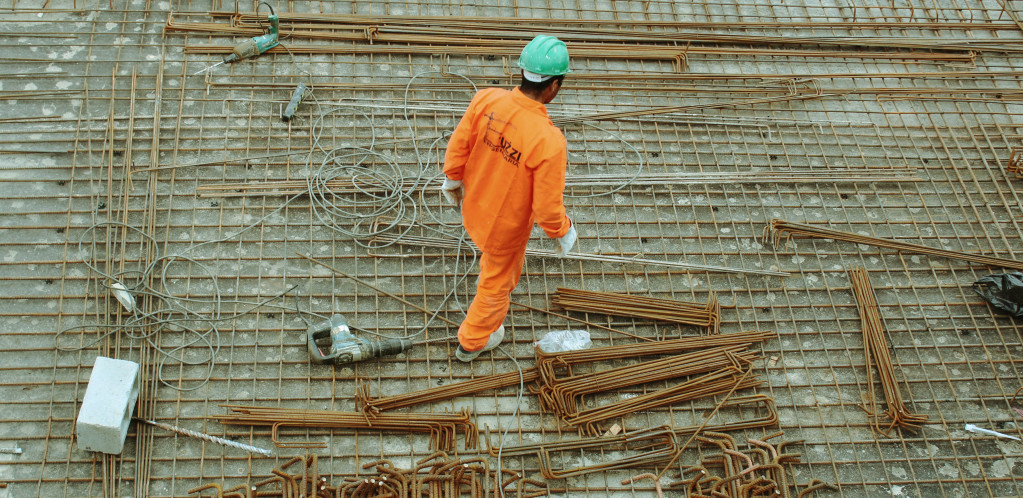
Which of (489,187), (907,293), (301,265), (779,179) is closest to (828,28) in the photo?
(779,179)

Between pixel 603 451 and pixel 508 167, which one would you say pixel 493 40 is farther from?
pixel 603 451

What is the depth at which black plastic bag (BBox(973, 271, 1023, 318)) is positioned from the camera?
5.29m

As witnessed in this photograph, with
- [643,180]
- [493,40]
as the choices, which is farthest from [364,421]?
[493,40]

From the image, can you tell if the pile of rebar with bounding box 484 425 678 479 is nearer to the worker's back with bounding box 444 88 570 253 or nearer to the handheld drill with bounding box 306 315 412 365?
the handheld drill with bounding box 306 315 412 365

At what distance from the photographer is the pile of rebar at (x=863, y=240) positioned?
18.4 feet

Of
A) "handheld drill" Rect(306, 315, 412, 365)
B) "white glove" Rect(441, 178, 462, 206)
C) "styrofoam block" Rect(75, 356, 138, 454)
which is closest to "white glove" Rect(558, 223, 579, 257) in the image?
"white glove" Rect(441, 178, 462, 206)

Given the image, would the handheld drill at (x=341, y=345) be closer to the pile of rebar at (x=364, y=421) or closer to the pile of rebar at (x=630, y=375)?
the pile of rebar at (x=364, y=421)

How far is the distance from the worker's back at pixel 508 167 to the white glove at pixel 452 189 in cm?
4

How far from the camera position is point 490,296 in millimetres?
4469

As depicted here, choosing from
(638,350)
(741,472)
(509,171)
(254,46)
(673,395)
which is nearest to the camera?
(509,171)

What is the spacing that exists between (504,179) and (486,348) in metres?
1.24

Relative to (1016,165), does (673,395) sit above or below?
below

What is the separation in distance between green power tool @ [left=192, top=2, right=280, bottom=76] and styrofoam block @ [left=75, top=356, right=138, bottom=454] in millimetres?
2610

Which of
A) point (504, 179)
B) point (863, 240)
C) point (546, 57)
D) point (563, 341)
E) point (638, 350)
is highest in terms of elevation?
point (546, 57)
